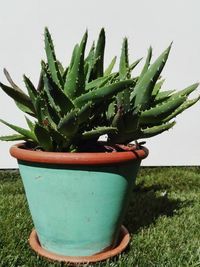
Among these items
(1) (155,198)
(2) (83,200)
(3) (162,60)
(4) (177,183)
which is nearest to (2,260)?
(2) (83,200)

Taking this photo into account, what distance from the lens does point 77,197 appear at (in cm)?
135

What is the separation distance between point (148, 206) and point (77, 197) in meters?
0.93

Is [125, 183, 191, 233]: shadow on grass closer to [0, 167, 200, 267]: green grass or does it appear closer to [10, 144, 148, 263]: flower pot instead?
[0, 167, 200, 267]: green grass

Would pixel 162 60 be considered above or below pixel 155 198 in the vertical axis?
above

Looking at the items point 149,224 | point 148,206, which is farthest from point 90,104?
point 148,206

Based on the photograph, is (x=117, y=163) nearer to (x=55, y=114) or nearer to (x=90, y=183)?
(x=90, y=183)

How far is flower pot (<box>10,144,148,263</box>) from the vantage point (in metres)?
1.33

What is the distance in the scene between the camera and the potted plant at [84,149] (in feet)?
4.31

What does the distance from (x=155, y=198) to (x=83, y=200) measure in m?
1.08

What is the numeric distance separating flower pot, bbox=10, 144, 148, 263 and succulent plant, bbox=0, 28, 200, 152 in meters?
0.08

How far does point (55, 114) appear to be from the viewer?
1.35m

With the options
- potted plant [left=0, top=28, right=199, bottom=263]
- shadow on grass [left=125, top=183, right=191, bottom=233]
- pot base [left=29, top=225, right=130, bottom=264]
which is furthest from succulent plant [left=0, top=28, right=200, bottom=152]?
shadow on grass [left=125, top=183, right=191, bottom=233]

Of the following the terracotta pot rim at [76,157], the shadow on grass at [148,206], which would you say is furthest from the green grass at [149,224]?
the terracotta pot rim at [76,157]

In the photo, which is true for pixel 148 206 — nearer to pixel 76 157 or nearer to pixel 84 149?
pixel 84 149
